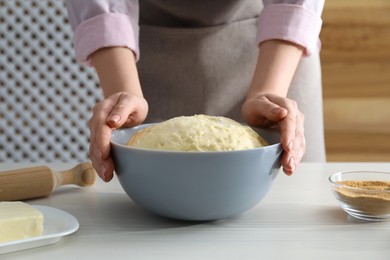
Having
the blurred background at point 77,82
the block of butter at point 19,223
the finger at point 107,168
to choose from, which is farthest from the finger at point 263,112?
the blurred background at point 77,82

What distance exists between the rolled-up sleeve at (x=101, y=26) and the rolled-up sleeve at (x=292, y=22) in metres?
0.23

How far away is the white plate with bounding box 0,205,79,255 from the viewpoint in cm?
66

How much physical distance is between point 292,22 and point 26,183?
1.66ft

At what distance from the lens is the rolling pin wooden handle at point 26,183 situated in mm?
847

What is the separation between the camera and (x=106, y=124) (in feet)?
2.58

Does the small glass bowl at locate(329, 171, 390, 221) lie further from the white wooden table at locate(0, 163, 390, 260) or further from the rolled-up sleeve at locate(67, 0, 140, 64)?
the rolled-up sleeve at locate(67, 0, 140, 64)

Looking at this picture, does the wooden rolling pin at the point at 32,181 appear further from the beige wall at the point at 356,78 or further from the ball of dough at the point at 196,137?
the beige wall at the point at 356,78

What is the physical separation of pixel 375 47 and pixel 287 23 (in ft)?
4.88

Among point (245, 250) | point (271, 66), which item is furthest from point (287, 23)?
point (245, 250)

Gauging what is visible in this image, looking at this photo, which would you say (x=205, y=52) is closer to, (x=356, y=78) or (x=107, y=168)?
(x=107, y=168)

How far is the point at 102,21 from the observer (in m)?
1.04

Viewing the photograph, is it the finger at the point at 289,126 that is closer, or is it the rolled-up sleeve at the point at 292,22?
the finger at the point at 289,126

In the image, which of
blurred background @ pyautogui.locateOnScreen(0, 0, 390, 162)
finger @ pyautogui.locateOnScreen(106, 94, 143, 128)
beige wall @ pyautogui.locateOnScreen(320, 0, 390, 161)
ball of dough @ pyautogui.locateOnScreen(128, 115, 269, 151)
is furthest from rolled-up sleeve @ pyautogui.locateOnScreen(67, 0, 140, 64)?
beige wall @ pyautogui.locateOnScreen(320, 0, 390, 161)

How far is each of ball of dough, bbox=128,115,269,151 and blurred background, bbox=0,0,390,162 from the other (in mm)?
1695
